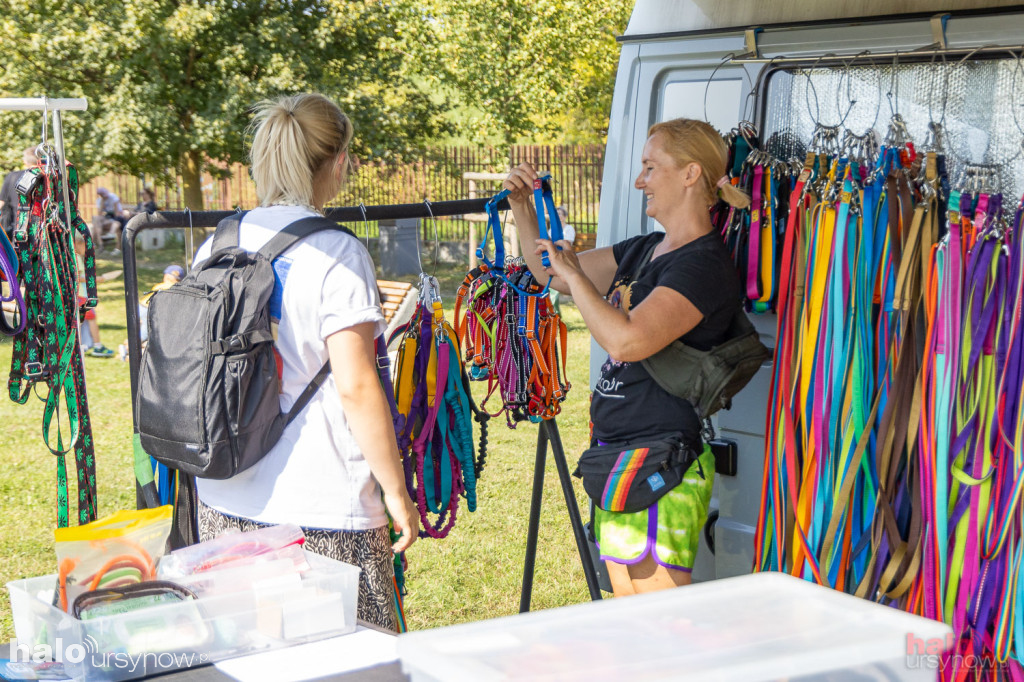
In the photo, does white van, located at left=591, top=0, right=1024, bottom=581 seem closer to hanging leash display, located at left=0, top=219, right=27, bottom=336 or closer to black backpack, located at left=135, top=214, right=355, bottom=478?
black backpack, located at left=135, top=214, right=355, bottom=478

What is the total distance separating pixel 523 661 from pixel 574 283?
1646 mm

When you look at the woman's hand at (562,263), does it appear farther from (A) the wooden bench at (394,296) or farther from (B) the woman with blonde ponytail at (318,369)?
(A) the wooden bench at (394,296)

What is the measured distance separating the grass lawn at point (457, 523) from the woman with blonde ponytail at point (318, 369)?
211 cm

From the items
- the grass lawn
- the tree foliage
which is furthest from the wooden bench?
the tree foliage

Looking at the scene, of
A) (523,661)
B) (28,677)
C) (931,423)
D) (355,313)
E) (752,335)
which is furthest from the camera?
(752,335)

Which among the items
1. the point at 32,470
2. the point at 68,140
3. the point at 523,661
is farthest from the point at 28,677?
the point at 68,140

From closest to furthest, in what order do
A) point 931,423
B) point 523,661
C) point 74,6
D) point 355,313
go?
point 523,661, point 355,313, point 931,423, point 74,6

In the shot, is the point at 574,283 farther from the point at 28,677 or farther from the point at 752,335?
the point at 28,677

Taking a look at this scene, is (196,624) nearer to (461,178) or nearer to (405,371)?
(405,371)

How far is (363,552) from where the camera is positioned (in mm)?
2268

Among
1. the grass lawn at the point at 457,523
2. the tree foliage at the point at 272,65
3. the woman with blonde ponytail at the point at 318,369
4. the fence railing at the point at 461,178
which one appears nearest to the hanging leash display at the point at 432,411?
the woman with blonde ponytail at the point at 318,369

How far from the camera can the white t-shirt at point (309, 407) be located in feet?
7.06

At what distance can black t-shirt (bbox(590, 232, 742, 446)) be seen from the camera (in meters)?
2.62

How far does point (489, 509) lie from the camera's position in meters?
5.78
